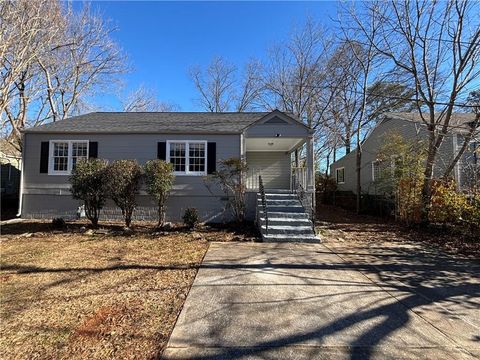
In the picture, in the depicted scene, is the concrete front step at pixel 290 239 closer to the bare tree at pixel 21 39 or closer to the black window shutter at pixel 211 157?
the black window shutter at pixel 211 157

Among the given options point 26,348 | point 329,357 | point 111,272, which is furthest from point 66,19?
point 329,357

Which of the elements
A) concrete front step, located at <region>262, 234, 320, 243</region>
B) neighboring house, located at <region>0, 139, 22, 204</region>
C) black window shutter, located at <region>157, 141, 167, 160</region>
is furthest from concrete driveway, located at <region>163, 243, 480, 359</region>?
neighboring house, located at <region>0, 139, 22, 204</region>

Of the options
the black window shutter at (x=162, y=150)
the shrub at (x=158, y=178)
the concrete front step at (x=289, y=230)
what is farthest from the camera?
the black window shutter at (x=162, y=150)

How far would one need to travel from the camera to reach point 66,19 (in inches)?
680

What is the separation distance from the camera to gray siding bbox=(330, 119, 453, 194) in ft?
44.2

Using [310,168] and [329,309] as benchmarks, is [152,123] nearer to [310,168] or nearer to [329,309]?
[310,168]

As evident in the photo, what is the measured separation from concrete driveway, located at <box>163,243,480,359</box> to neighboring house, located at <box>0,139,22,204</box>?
1921cm

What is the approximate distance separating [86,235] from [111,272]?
4.17 metres

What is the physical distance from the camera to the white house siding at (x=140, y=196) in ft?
36.9

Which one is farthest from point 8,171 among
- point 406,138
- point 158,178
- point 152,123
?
point 406,138

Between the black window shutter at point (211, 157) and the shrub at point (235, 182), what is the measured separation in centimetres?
50

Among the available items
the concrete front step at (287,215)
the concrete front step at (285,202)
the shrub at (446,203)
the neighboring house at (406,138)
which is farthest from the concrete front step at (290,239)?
the neighboring house at (406,138)

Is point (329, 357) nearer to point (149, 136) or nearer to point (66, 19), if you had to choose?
point (149, 136)

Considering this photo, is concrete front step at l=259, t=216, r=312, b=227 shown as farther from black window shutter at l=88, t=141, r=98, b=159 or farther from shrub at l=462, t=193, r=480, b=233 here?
black window shutter at l=88, t=141, r=98, b=159
